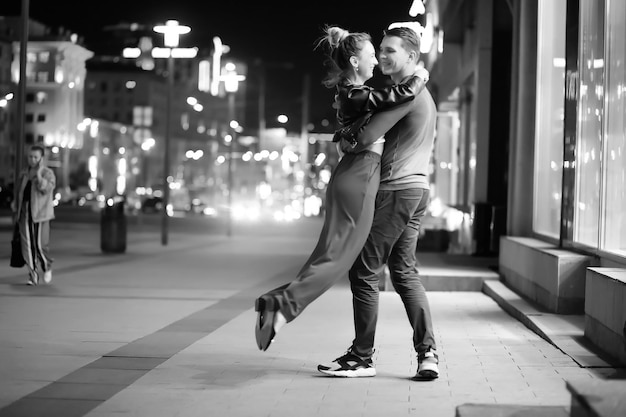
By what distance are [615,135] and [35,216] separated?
7.60 metres

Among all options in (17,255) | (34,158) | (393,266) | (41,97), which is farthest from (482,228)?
(41,97)

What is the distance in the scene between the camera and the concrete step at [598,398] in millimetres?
3963

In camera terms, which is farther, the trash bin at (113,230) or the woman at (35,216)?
the trash bin at (113,230)

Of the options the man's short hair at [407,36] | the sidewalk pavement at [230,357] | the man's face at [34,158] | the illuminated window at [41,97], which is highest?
the illuminated window at [41,97]

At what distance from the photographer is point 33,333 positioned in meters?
9.04

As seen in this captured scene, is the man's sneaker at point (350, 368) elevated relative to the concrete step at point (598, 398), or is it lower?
lower

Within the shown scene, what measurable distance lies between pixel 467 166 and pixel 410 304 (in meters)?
18.8

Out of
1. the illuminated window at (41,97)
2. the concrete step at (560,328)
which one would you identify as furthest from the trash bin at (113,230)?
the illuminated window at (41,97)

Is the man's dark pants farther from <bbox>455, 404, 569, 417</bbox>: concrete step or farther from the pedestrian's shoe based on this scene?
the pedestrian's shoe

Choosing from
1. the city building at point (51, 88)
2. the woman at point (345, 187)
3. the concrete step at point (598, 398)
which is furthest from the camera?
the city building at point (51, 88)

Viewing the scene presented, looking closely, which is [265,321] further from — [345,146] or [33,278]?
[33,278]

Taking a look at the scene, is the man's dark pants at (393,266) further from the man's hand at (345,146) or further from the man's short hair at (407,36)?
the man's short hair at (407,36)

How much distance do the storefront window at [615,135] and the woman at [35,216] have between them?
23.8ft

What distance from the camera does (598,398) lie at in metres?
4.08
